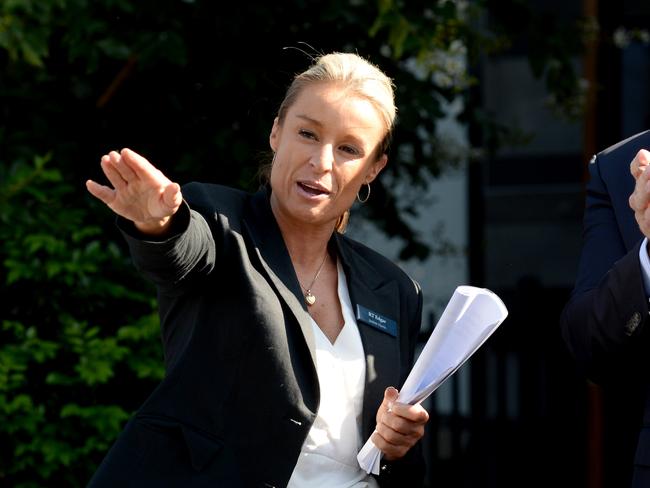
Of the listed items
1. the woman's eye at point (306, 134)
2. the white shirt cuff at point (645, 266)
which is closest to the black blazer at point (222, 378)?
the woman's eye at point (306, 134)

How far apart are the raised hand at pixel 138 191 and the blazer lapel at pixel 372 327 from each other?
613 mm

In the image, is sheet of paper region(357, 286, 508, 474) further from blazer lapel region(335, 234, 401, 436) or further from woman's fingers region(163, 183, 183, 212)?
woman's fingers region(163, 183, 183, 212)

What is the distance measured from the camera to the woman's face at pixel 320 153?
8.93 feet

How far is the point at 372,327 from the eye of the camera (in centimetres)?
277

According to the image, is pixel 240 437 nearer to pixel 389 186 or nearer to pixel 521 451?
pixel 389 186

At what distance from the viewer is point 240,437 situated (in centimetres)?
251

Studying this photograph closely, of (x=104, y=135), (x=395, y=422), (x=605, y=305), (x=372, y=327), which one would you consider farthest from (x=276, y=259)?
(x=104, y=135)

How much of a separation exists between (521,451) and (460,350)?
12.4ft

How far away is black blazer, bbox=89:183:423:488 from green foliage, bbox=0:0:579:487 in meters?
1.87

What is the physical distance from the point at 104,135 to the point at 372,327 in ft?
8.20

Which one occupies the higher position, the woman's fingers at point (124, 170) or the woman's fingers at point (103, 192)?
the woman's fingers at point (124, 170)

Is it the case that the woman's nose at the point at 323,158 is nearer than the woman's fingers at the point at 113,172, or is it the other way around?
the woman's fingers at the point at 113,172

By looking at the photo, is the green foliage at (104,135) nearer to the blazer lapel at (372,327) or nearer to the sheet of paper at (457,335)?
the blazer lapel at (372,327)

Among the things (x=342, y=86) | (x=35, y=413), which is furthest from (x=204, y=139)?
(x=342, y=86)
